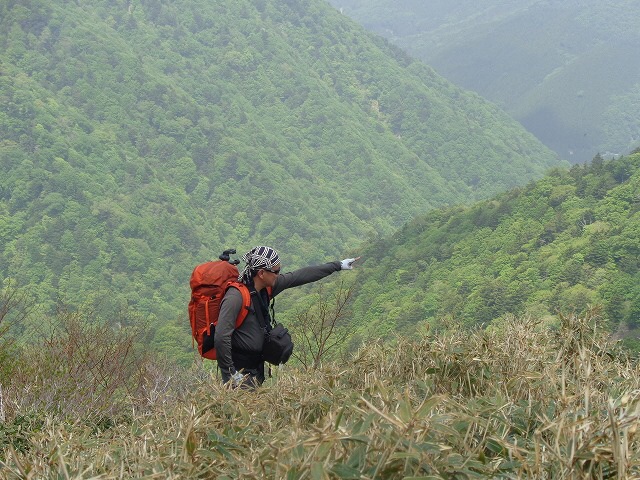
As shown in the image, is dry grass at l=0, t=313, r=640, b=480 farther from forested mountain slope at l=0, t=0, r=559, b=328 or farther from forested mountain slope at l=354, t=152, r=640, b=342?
forested mountain slope at l=0, t=0, r=559, b=328

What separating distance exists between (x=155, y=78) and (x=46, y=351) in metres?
122

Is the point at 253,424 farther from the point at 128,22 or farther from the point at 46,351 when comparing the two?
the point at 128,22

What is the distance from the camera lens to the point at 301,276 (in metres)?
5.61

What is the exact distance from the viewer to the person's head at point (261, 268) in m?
5.03

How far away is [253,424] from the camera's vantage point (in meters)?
2.84

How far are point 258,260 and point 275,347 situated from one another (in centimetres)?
55

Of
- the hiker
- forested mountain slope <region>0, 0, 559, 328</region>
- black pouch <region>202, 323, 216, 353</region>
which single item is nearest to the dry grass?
the hiker

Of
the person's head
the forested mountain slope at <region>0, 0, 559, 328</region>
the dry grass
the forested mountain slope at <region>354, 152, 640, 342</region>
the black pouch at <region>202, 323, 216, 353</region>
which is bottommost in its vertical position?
the forested mountain slope at <region>0, 0, 559, 328</region>

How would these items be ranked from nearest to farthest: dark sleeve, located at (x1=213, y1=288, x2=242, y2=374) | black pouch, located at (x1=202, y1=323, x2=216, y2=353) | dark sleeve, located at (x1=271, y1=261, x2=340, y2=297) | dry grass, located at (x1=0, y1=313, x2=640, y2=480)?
dry grass, located at (x1=0, y1=313, x2=640, y2=480), dark sleeve, located at (x1=213, y1=288, x2=242, y2=374), black pouch, located at (x1=202, y1=323, x2=216, y2=353), dark sleeve, located at (x1=271, y1=261, x2=340, y2=297)

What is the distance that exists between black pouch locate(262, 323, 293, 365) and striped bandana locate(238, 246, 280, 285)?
37 cm

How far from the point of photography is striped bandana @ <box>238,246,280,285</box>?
5.03 m

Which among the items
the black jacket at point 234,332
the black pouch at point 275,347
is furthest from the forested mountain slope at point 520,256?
the black jacket at point 234,332

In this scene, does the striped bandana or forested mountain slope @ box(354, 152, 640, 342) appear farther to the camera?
forested mountain slope @ box(354, 152, 640, 342)

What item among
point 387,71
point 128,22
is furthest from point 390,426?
point 387,71
